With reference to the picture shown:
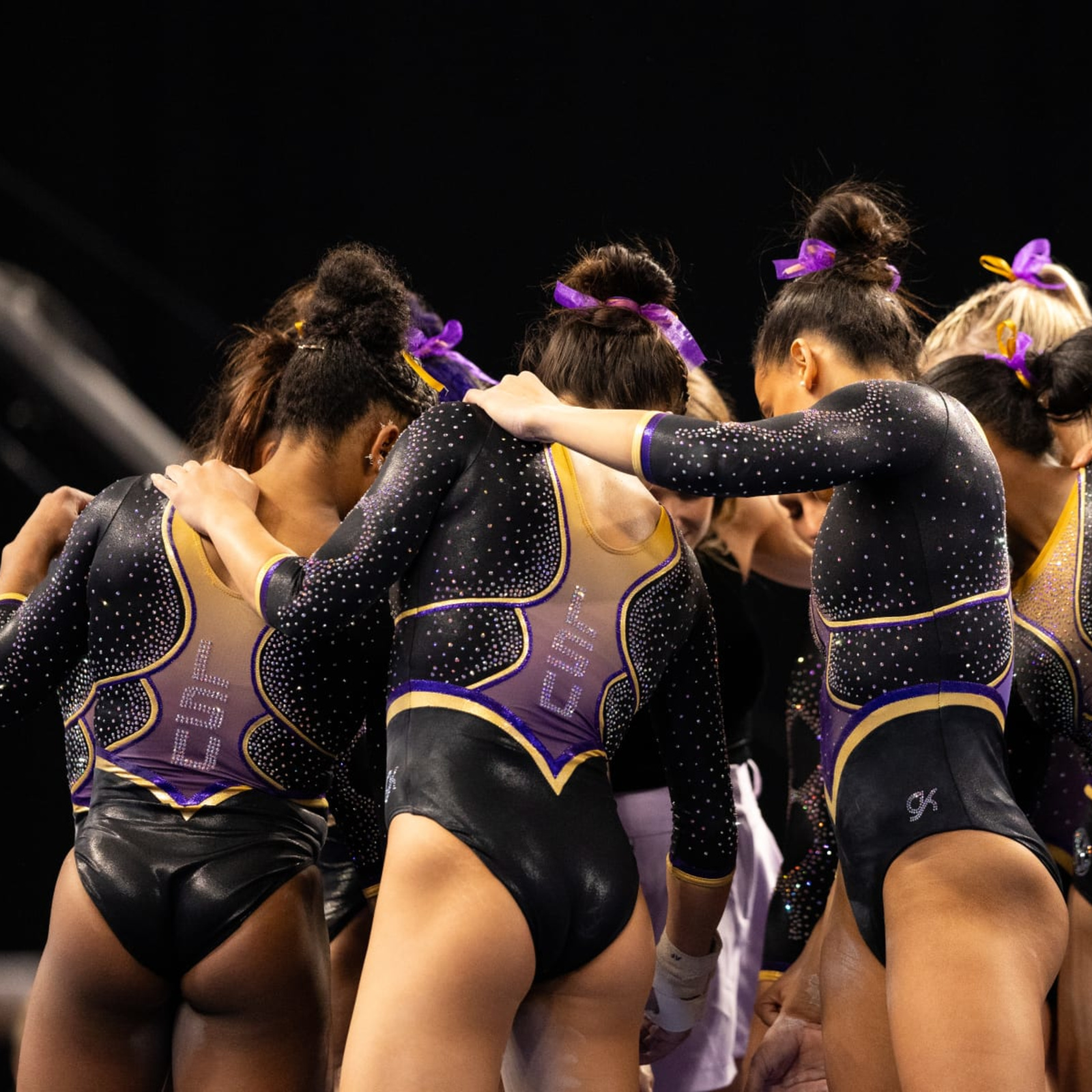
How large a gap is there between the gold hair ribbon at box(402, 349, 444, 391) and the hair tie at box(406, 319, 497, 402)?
37 mm

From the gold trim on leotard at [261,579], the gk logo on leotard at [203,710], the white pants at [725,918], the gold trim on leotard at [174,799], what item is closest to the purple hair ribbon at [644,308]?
the gold trim on leotard at [261,579]

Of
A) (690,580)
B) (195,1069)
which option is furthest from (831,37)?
(195,1069)

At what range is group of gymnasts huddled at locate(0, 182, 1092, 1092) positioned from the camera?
1649 millimetres

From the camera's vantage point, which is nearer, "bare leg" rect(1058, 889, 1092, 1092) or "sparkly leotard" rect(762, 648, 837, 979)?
"bare leg" rect(1058, 889, 1092, 1092)

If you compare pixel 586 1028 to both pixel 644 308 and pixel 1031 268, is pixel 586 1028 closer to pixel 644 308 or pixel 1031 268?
pixel 644 308

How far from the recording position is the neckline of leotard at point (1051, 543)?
2.12m

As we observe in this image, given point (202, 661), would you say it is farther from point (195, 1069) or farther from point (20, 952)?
point (20, 952)

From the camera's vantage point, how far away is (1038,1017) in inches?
63.9

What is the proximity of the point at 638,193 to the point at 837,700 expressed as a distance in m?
2.60

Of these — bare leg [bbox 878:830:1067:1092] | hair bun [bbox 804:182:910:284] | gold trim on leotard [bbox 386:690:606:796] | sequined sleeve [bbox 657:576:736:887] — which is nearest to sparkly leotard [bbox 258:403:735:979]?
gold trim on leotard [bbox 386:690:606:796]

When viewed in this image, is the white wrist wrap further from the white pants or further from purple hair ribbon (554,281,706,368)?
purple hair ribbon (554,281,706,368)

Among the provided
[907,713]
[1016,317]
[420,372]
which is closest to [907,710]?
[907,713]

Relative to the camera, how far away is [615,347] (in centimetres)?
196

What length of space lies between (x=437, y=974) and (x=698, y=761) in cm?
56
